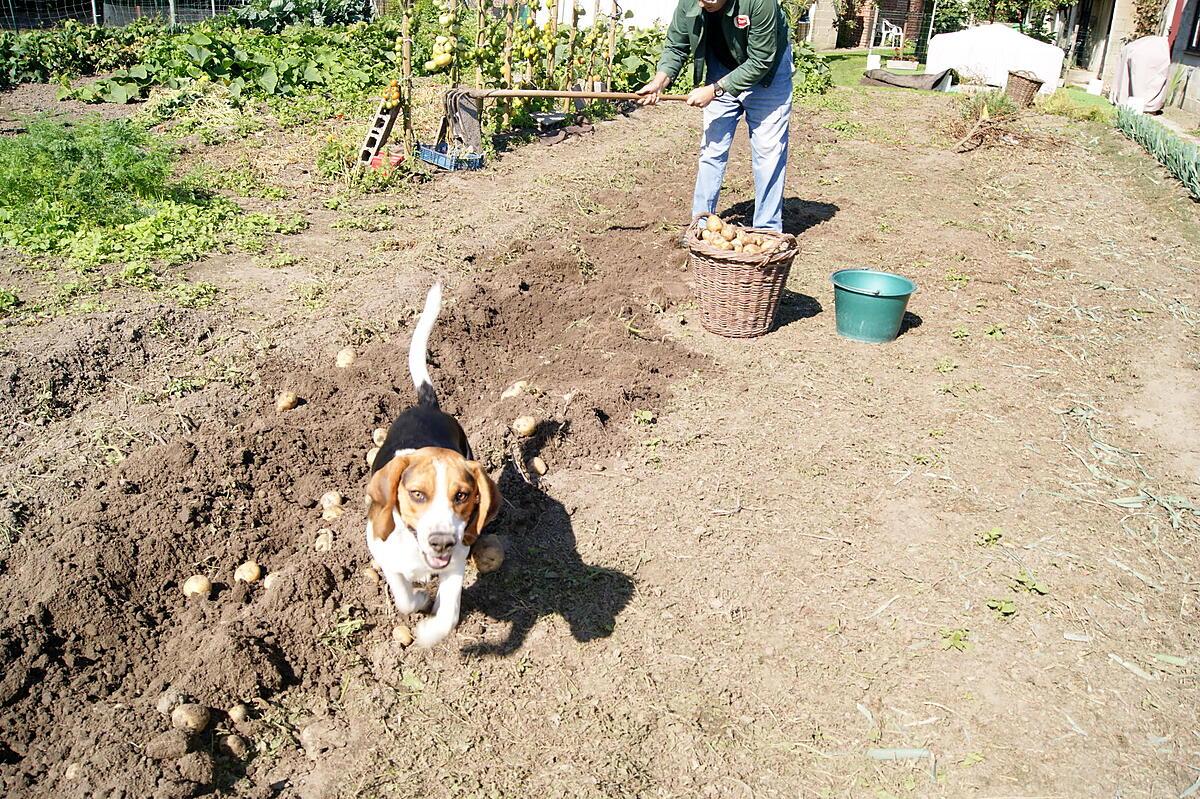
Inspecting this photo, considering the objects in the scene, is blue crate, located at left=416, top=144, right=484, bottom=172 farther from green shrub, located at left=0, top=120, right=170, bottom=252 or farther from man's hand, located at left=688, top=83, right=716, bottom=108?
man's hand, located at left=688, top=83, right=716, bottom=108

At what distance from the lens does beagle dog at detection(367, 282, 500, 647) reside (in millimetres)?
3143

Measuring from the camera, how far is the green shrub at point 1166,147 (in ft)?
37.6

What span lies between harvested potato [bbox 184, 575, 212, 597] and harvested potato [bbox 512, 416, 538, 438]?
176 cm

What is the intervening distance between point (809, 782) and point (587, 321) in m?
4.07

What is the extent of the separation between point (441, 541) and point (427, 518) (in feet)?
0.36

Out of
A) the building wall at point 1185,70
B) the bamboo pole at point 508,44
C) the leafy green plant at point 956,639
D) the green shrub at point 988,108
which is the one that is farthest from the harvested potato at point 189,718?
the building wall at point 1185,70

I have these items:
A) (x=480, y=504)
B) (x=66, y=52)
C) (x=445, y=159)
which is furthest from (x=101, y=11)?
(x=480, y=504)

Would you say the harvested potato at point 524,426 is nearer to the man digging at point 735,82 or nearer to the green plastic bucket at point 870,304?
the green plastic bucket at point 870,304

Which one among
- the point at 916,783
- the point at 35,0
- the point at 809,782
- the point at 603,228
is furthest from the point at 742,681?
the point at 35,0

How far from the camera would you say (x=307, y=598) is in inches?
150

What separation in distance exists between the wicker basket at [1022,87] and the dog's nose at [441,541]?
1782 cm

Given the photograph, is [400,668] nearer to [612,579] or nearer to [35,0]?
[612,579]

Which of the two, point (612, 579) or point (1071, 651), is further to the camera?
point (612, 579)

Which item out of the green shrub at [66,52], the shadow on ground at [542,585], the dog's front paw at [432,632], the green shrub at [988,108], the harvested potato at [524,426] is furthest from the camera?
the green shrub at [988,108]
